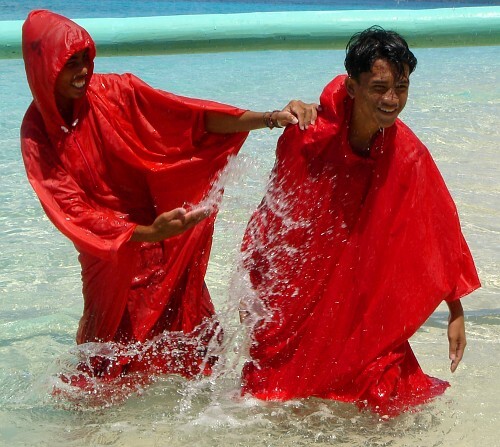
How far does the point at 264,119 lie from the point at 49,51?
69cm

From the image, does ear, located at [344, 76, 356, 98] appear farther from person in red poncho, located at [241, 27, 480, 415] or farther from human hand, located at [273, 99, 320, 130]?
human hand, located at [273, 99, 320, 130]

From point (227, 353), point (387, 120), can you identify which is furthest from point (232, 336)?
point (387, 120)

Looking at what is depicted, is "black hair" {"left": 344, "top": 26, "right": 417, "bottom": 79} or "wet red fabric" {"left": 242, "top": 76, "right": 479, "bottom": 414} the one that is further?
"wet red fabric" {"left": 242, "top": 76, "right": 479, "bottom": 414}

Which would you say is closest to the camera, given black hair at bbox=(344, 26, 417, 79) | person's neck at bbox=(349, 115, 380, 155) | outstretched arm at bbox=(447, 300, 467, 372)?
black hair at bbox=(344, 26, 417, 79)

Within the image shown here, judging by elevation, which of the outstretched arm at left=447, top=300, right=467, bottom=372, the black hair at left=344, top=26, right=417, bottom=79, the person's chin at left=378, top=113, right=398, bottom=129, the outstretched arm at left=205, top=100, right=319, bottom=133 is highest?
the black hair at left=344, top=26, right=417, bottom=79

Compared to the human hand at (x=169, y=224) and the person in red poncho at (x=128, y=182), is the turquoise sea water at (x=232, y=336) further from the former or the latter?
the human hand at (x=169, y=224)

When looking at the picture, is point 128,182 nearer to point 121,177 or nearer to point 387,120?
point 121,177

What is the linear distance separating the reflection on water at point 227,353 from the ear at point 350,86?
0.69m

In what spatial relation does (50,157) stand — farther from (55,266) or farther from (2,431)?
(55,266)

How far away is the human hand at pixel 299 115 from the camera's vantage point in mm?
2996

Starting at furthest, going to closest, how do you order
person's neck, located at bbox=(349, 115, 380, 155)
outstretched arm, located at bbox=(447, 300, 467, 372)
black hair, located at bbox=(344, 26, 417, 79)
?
outstretched arm, located at bbox=(447, 300, 467, 372), person's neck, located at bbox=(349, 115, 380, 155), black hair, located at bbox=(344, 26, 417, 79)

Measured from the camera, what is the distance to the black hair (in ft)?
9.24

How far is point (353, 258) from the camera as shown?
309 cm

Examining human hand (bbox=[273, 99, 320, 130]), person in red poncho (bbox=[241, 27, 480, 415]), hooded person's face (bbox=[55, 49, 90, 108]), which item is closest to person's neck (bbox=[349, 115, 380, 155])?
person in red poncho (bbox=[241, 27, 480, 415])
